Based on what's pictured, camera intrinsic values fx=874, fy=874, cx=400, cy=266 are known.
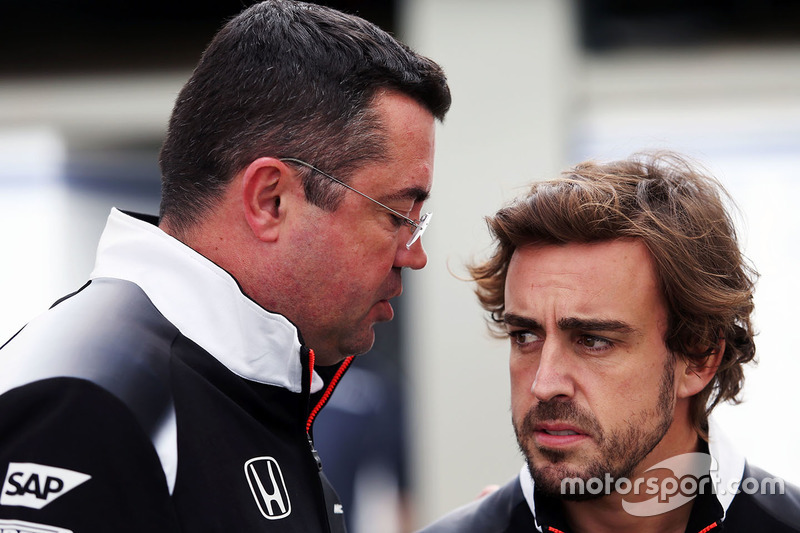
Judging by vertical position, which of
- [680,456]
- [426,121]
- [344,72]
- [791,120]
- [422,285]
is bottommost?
[422,285]

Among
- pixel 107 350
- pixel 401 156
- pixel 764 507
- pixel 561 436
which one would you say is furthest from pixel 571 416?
pixel 107 350

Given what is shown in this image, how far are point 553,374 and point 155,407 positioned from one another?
90 cm

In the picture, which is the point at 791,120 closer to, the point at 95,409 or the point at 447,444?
the point at 447,444

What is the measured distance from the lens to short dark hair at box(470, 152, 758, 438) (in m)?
2.06

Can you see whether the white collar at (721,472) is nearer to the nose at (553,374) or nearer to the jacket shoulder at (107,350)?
the nose at (553,374)

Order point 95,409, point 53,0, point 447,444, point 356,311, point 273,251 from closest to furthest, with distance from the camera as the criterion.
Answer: point 95,409, point 273,251, point 356,311, point 447,444, point 53,0

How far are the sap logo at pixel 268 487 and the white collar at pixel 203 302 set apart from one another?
0.15m

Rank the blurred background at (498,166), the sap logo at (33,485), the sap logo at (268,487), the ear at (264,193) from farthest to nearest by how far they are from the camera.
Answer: the blurred background at (498,166)
the ear at (264,193)
the sap logo at (268,487)
the sap logo at (33,485)

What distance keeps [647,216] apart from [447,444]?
259 cm

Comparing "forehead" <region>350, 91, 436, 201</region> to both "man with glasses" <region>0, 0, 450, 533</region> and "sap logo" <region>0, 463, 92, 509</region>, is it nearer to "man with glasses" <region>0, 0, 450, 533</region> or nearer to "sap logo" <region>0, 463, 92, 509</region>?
"man with glasses" <region>0, 0, 450, 533</region>

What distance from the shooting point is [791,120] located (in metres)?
4.62

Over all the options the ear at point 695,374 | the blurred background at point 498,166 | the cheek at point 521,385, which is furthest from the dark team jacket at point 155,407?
the blurred background at point 498,166

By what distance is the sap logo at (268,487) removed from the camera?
152cm

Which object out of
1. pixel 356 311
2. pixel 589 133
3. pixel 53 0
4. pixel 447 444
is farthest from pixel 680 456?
pixel 53 0
